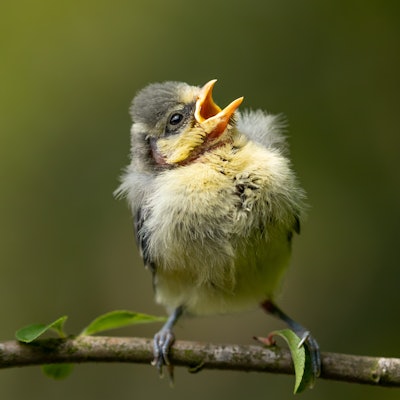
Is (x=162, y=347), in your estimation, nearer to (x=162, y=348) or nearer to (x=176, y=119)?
(x=162, y=348)

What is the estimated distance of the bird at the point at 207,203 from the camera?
194 centimetres

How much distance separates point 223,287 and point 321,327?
1.52 metres

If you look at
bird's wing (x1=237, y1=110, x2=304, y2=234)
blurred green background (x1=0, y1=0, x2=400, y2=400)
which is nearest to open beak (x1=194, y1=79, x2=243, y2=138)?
bird's wing (x1=237, y1=110, x2=304, y2=234)

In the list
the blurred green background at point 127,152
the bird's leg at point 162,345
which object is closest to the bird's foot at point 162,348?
the bird's leg at point 162,345

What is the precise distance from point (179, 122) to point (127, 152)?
1.61 m

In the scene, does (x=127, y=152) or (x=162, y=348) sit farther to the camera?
(x=127, y=152)

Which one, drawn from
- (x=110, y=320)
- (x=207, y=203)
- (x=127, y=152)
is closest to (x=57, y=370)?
(x=110, y=320)

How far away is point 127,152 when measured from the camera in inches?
145

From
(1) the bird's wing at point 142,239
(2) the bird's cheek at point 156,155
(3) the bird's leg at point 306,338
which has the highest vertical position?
(2) the bird's cheek at point 156,155

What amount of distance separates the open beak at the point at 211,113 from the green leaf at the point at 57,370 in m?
0.79

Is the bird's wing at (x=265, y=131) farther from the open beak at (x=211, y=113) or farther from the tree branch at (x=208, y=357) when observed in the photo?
the tree branch at (x=208, y=357)

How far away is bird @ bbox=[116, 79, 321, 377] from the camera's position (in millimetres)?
1942

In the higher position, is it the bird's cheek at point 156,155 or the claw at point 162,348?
the bird's cheek at point 156,155

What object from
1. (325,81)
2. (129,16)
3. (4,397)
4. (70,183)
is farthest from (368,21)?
(4,397)
